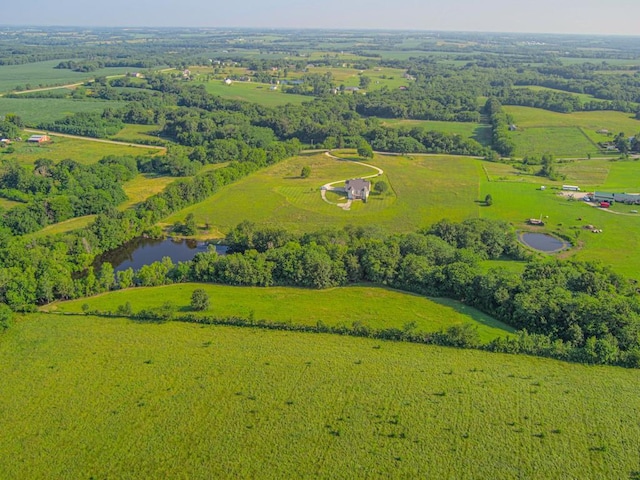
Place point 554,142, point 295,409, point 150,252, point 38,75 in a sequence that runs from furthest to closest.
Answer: point 38,75 → point 554,142 → point 150,252 → point 295,409

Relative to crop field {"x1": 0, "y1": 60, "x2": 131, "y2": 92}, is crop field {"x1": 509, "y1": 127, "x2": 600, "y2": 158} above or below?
below

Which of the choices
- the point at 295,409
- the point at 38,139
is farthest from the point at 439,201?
the point at 38,139

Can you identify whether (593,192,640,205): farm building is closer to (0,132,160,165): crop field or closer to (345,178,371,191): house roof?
(345,178,371,191): house roof

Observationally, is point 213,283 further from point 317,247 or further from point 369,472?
point 369,472

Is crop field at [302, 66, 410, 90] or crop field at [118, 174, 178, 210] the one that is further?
crop field at [302, 66, 410, 90]

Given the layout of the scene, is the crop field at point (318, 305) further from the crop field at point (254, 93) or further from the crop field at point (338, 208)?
the crop field at point (254, 93)

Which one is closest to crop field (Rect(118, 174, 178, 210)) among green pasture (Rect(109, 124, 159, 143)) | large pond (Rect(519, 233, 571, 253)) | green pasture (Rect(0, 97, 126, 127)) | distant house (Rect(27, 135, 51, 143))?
green pasture (Rect(109, 124, 159, 143))

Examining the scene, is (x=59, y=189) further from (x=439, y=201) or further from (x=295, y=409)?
(x=295, y=409)
